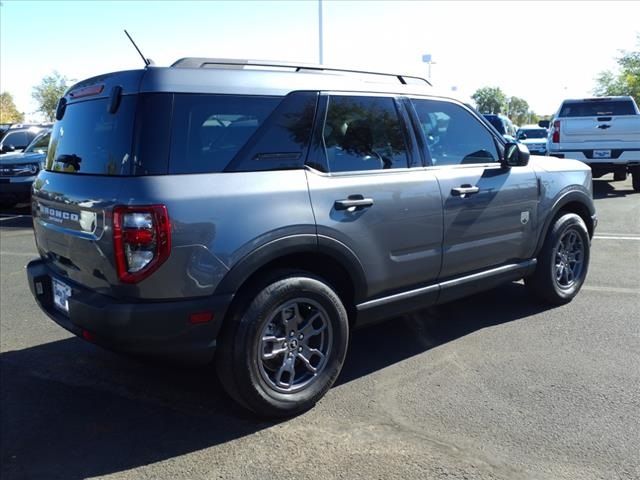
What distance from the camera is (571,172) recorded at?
5133mm

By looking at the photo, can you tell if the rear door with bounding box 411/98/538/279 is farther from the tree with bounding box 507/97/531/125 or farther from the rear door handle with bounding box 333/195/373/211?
the tree with bounding box 507/97/531/125

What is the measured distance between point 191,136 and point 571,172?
359 cm

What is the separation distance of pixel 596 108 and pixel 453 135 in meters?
10.8

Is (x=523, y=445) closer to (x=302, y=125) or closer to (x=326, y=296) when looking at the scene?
(x=326, y=296)

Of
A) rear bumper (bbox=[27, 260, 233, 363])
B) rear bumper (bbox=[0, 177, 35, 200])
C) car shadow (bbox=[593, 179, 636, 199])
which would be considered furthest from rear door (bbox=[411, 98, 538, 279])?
rear bumper (bbox=[0, 177, 35, 200])

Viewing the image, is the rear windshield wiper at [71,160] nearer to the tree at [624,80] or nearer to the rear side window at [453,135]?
the rear side window at [453,135]

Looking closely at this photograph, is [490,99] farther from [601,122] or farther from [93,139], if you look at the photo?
[93,139]

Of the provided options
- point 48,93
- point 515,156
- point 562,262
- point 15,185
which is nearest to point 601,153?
point 562,262

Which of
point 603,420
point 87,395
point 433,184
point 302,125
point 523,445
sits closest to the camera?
point 523,445

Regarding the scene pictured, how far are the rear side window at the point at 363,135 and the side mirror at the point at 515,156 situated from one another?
3.44 feet

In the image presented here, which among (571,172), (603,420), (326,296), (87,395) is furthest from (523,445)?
(571,172)

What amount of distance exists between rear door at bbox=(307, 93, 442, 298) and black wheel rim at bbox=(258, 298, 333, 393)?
16.6 inches

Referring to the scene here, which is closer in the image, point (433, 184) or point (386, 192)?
point (386, 192)

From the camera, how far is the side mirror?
14.7 feet
